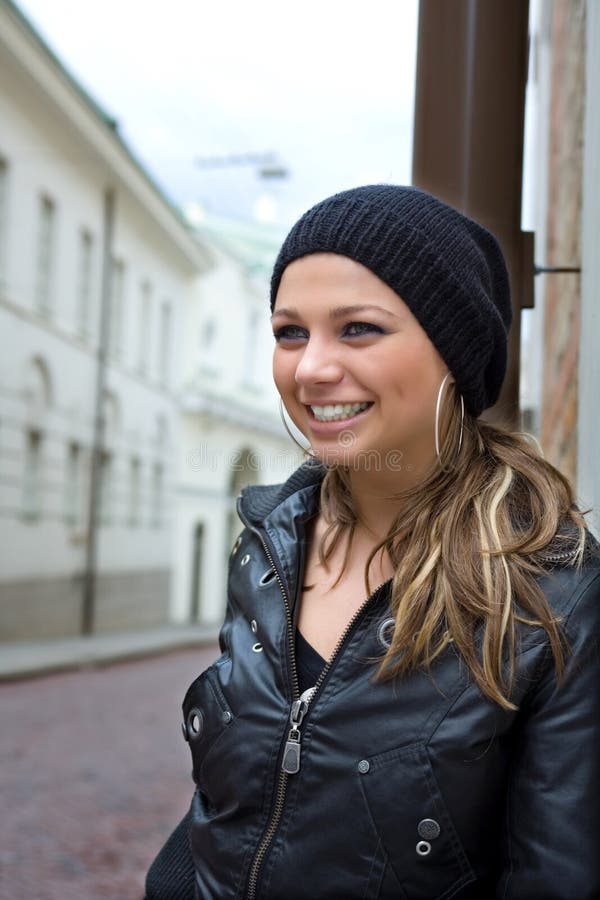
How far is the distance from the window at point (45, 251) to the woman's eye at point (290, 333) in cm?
1806

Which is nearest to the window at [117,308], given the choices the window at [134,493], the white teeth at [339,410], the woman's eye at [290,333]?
the window at [134,493]

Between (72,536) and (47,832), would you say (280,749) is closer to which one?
(47,832)

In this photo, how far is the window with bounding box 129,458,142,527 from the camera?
24909 mm

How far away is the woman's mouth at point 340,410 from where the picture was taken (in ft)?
5.17

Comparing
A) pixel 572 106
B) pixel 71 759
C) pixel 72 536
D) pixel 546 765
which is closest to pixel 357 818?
pixel 546 765

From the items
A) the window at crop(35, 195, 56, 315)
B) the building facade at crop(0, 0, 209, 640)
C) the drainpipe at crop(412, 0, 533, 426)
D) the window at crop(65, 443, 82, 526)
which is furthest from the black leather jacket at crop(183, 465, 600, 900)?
the window at crop(65, 443, 82, 526)

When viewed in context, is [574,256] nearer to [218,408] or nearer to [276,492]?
→ [276,492]

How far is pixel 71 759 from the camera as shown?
8383mm

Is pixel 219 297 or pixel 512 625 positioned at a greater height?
pixel 219 297

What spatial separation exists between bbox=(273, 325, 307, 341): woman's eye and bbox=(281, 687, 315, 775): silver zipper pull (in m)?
0.55

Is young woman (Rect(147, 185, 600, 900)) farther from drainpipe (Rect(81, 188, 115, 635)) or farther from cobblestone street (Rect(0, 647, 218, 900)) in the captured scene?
drainpipe (Rect(81, 188, 115, 635))

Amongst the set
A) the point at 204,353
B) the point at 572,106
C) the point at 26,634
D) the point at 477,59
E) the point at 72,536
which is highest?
the point at 204,353

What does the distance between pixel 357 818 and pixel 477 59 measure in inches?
58.2

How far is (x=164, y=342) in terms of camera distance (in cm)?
2712
